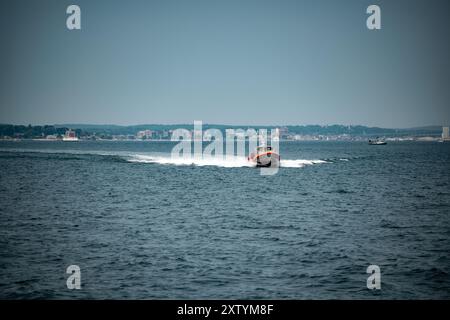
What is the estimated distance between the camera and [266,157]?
95.3m

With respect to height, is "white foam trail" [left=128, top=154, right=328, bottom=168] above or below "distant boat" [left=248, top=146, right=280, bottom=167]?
below

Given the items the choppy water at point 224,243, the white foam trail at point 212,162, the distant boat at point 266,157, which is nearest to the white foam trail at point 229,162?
the white foam trail at point 212,162

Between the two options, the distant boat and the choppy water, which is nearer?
the choppy water

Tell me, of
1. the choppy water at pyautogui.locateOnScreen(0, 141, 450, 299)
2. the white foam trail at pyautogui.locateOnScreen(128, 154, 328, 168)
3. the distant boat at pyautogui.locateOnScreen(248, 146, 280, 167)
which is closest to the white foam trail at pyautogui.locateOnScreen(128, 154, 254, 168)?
the white foam trail at pyautogui.locateOnScreen(128, 154, 328, 168)

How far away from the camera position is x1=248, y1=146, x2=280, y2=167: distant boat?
310ft

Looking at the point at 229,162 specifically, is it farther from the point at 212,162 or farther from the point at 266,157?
the point at 266,157

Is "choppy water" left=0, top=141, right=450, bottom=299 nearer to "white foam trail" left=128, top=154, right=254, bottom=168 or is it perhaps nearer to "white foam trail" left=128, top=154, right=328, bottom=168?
"white foam trail" left=128, top=154, right=328, bottom=168

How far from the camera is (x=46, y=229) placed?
3397cm

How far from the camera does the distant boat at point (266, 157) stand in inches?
3725

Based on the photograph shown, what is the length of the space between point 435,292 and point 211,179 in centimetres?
5635

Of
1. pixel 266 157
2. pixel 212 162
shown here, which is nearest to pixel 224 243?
pixel 266 157
